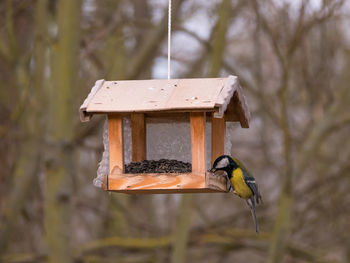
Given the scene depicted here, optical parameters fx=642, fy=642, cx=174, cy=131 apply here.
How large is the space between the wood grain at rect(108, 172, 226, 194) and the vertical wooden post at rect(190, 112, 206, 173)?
0.10 meters

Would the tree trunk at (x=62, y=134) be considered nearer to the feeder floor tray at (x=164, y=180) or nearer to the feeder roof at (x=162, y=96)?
the feeder roof at (x=162, y=96)

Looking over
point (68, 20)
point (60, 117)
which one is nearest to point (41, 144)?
point (60, 117)

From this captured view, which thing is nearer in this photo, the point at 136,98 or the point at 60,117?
the point at 136,98

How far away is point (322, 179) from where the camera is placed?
7.67 meters

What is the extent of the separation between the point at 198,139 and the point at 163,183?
362 millimetres

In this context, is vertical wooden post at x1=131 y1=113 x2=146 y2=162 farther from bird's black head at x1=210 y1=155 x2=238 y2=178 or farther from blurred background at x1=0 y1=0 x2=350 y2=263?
blurred background at x1=0 y1=0 x2=350 y2=263

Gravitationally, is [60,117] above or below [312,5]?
below

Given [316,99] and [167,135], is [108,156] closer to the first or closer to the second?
[167,135]

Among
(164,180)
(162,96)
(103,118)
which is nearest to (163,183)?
(164,180)

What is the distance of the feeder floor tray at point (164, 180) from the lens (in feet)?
11.7

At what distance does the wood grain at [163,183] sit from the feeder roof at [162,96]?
0.38 metres

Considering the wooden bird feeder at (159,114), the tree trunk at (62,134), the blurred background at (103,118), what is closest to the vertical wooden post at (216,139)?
the wooden bird feeder at (159,114)

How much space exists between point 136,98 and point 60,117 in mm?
2871

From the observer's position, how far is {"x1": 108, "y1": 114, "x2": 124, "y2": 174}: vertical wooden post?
152 inches
